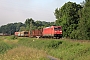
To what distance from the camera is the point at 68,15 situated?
66.0 meters

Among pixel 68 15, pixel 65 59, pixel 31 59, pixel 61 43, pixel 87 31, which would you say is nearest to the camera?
pixel 31 59

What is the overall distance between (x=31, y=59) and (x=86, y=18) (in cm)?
3265

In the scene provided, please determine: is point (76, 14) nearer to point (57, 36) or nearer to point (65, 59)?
point (57, 36)

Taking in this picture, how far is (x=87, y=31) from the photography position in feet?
168

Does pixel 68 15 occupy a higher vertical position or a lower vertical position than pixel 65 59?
higher

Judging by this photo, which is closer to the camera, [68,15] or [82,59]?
[82,59]

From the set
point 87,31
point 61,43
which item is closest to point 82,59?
point 61,43

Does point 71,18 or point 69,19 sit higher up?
point 71,18

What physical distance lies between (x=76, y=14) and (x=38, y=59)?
1837 inches

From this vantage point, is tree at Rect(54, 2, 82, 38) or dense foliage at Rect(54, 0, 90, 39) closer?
dense foliage at Rect(54, 0, 90, 39)

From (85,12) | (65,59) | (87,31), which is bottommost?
(65,59)

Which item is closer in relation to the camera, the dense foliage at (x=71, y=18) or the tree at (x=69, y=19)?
the dense foliage at (x=71, y=18)

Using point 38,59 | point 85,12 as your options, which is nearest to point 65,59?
point 38,59

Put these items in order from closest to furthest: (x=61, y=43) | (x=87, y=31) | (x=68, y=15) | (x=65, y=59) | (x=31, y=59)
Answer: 1. (x=31, y=59)
2. (x=65, y=59)
3. (x=61, y=43)
4. (x=87, y=31)
5. (x=68, y=15)
